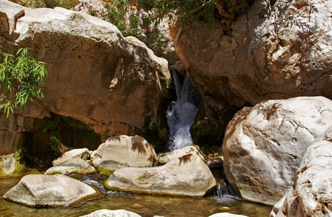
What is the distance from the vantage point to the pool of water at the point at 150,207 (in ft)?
16.4

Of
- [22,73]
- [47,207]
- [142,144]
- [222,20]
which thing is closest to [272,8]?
[222,20]

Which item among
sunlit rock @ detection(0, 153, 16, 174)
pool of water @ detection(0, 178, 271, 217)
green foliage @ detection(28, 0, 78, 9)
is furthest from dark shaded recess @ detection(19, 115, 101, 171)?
green foliage @ detection(28, 0, 78, 9)

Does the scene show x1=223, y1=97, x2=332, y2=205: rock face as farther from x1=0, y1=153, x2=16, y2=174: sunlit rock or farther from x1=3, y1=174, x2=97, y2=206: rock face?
x1=0, y1=153, x2=16, y2=174: sunlit rock

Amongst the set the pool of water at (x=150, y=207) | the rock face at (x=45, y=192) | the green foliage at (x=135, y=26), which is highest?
the green foliage at (x=135, y=26)

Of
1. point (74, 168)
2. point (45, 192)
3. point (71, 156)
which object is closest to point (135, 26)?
point (71, 156)

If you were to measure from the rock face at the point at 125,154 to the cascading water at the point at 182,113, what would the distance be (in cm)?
295

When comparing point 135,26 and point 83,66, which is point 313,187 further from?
point 135,26

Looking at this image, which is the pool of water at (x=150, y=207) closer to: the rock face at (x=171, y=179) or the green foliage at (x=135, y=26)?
the rock face at (x=171, y=179)

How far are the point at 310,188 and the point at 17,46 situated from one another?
757 centimetres

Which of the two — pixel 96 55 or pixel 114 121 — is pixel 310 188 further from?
pixel 114 121

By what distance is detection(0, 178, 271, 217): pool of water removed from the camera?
5008 millimetres

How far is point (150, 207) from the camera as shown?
540cm

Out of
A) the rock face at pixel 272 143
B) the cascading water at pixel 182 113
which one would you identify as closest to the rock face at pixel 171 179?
the rock face at pixel 272 143

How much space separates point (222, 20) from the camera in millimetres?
8992
